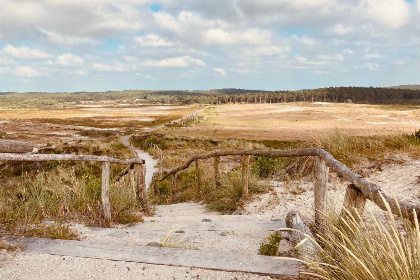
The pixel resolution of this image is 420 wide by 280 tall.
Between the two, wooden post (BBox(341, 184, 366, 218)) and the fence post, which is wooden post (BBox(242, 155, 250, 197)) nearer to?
the fence post

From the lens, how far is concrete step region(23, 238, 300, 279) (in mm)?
3113

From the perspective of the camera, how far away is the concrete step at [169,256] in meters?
3.11

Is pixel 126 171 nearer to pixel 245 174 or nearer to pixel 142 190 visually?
pixel 142 190

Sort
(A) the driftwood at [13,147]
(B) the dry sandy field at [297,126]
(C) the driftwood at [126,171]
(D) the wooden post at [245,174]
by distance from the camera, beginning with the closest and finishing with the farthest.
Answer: (A) the driftwood at [13,147]
(D) the wooden post at [245,174]
(C) the driftwood at [126,171]
(B) the dry sandy field at [297,126]

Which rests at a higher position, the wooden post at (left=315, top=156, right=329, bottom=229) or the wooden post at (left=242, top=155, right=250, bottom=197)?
the wooden post at (left=315, top=156, right=329, bottom=229)

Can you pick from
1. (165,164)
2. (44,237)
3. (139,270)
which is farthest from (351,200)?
(165,164)

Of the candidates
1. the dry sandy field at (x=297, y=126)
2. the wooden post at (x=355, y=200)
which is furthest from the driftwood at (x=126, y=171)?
the dry sandy field at (x=297, y=126)

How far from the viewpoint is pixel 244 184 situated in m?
7.42

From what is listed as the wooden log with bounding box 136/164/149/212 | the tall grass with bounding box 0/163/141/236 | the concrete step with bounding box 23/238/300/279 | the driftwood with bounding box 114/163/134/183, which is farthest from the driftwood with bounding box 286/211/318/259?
the driftwood with bounding box 114/163/134/183

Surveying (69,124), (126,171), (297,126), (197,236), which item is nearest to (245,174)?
(197,236)

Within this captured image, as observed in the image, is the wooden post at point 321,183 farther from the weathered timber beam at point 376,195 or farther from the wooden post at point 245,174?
the wooden post at point 245,174

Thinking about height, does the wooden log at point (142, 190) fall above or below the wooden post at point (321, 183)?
below

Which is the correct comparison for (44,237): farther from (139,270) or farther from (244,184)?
(244,184)

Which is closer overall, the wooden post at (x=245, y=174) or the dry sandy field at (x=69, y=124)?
the wooden post at (x=245, y=174)
